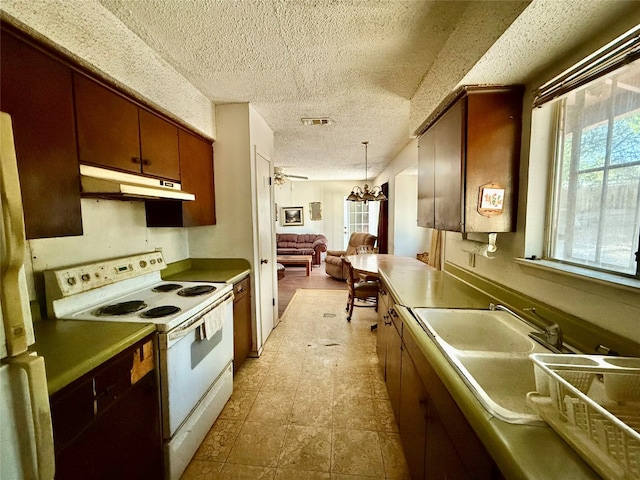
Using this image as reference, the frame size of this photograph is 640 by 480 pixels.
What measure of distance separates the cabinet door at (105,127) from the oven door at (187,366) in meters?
0.99

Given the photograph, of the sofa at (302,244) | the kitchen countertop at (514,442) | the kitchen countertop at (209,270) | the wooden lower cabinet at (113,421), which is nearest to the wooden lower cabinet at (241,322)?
the kitchen countertop at (209,270)

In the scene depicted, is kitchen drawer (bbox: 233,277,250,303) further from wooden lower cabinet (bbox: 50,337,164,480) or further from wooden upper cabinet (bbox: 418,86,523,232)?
wooden upper cabinet (bbox: 418,86,523,232)

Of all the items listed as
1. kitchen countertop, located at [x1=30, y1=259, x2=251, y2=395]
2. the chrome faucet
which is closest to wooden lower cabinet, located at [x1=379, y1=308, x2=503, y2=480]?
the chrome faucet

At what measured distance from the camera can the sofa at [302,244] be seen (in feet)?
24.8

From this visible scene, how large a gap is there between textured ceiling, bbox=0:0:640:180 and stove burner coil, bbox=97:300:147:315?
1264 millimetres

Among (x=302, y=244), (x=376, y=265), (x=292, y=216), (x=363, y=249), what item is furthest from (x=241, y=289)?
(x=292, y=216)

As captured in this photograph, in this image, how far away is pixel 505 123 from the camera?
1442 millimetres

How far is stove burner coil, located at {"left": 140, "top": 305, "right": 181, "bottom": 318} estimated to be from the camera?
Answer: 140cm

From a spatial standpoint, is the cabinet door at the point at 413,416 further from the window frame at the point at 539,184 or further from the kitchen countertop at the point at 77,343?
the kitchen countertop at the point at 77,343

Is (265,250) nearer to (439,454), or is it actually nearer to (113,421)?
(113,421)

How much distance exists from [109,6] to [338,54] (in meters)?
1.27

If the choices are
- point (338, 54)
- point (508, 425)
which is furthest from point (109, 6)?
point (508, 425)

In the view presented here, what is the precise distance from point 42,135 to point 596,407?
197 centimetres

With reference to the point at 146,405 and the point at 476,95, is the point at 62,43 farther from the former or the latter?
the point at 476,95
